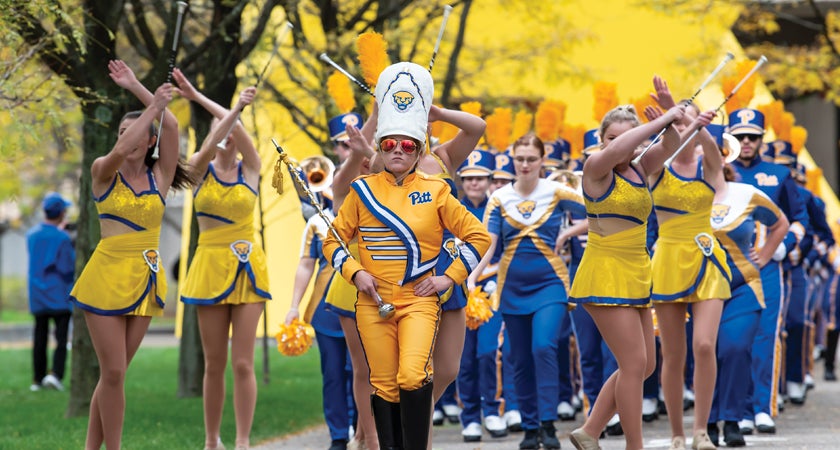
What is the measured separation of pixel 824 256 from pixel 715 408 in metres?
7.07

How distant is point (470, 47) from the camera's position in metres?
20.2

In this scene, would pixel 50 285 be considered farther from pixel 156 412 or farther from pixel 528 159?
pixel 528 159

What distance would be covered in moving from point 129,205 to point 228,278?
1299mm

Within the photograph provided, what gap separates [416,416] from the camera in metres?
6.87

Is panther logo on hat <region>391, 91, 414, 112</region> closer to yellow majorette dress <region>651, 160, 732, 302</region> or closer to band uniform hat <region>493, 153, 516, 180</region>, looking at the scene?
yellow majorette dress <region>651, 160, 732, 302</region>

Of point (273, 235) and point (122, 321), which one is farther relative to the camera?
point (273, 235)

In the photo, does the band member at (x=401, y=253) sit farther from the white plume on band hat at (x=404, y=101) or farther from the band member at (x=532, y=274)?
the band member at (x=532, y=274)

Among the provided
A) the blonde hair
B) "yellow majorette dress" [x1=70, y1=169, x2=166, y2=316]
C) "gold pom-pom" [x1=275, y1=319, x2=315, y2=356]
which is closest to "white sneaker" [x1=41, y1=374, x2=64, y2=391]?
"gold pom-pom" [x1=275, y1=319, x2=315, y2=356]

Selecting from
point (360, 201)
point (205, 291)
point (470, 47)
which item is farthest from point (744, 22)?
point (360, 201)

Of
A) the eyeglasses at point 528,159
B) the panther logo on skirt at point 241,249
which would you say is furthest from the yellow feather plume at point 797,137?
the panther logo on skirt at point 241,249

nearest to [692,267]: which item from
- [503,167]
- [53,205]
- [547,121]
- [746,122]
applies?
[746,122]

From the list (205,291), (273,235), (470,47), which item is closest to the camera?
(205,291)

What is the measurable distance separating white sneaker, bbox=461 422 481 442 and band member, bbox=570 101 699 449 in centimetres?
293

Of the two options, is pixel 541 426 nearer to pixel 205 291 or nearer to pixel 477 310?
pixel 477 310
